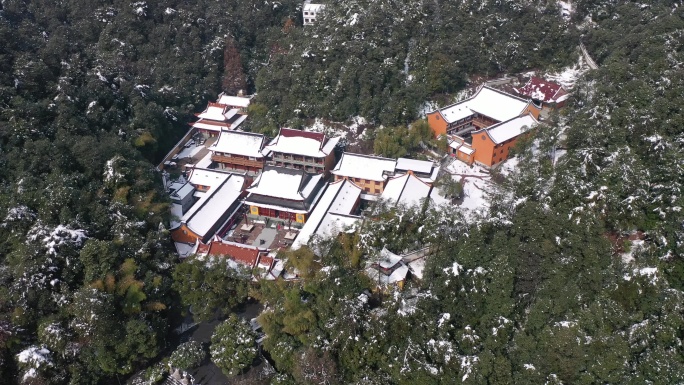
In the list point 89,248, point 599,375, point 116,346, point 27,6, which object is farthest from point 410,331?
point 27,6

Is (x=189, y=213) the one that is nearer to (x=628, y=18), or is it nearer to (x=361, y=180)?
(x=361, y=180)

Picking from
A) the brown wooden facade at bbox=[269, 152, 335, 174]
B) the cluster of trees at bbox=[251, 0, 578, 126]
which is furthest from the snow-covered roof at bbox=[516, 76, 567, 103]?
the brown wooden facade at bbox=[269, 152, 335, 174]

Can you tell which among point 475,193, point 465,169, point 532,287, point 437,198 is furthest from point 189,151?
point 532,287

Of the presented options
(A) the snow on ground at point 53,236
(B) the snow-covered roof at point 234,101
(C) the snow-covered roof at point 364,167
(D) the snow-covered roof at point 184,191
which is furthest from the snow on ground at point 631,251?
(B) the snow-covered roof at point 234,101

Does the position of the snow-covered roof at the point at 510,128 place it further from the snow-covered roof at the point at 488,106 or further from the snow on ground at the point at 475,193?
the snow on ground at the point at 475,193

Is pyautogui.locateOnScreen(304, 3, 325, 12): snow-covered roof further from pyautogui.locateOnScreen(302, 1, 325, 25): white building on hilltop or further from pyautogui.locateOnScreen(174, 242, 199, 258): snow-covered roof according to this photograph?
pyautogui.locateOnScreen(174, 242, 199, 258): snow-covered roof

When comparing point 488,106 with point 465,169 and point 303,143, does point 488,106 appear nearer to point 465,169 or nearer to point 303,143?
point 465,169
